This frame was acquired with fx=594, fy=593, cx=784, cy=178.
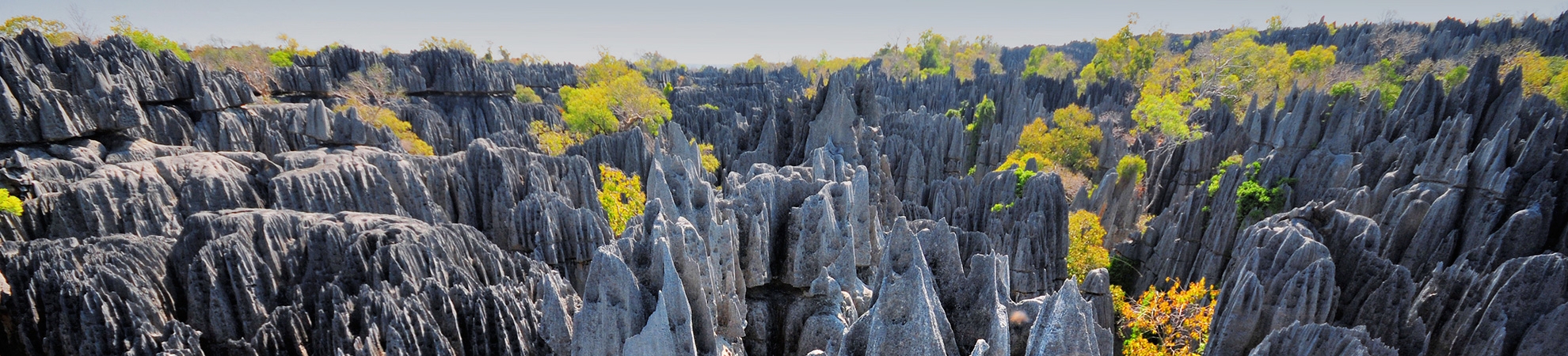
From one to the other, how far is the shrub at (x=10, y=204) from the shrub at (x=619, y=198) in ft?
54.1

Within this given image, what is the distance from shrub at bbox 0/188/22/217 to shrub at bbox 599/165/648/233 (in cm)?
1648

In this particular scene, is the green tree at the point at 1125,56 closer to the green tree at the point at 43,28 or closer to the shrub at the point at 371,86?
the shrub at the point at 371,86

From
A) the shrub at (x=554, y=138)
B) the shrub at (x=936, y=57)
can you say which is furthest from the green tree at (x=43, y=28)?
the shrub at (x=936, y=57)

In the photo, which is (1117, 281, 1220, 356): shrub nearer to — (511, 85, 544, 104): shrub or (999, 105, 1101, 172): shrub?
(999, 105, 1101, 172): shrub

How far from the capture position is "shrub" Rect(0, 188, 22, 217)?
16016 mm

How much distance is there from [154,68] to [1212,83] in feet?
250

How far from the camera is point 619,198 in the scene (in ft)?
94.6

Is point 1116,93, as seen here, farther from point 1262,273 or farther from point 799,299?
point 799,299

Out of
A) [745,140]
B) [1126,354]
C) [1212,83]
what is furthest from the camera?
[1212,83]

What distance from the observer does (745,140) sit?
40562mm

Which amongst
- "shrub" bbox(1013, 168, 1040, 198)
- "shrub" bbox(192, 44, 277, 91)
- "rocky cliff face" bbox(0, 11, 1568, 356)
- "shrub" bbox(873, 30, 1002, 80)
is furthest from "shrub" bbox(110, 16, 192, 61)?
"shrub" bbox(873, 30, 1002, 80)

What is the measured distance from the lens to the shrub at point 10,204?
1602 cm

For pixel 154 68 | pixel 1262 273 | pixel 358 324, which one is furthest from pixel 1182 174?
pixel 154 68

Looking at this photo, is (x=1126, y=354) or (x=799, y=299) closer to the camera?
(x=799, y=299)
